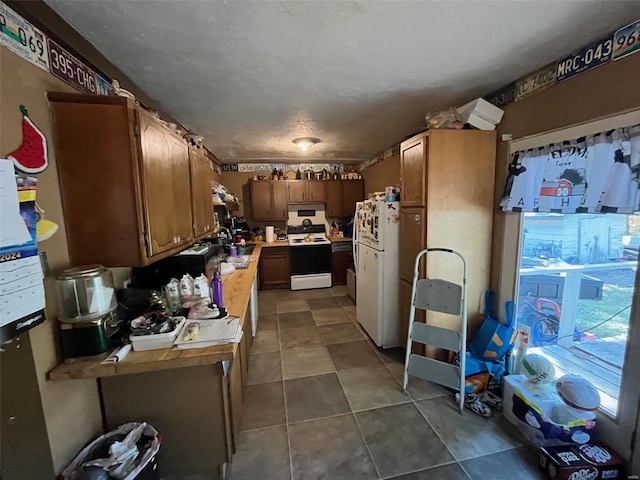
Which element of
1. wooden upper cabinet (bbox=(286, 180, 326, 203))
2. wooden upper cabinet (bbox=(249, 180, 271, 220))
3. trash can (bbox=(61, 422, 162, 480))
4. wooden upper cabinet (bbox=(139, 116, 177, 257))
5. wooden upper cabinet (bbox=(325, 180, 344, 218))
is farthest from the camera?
wooden upper cabinet (bbox=(325, 180, 344, 218))

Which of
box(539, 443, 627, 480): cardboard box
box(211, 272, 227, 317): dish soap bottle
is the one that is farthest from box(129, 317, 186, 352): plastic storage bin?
box(539, 443, 627, 480): cardboard box

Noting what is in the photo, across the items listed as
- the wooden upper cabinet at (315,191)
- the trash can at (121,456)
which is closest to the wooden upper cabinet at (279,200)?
the wooden upper cabinet at (315,191)

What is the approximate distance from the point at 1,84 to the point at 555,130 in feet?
9.13

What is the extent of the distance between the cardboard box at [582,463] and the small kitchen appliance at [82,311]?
2.39 m

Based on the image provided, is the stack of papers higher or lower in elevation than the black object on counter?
lower

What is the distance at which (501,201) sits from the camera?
2193 millimetres

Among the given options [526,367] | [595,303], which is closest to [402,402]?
[526,367]

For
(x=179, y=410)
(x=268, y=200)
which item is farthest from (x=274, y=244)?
(x=179, y=410)

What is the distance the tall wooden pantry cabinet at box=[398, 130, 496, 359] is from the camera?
2199 millimetres

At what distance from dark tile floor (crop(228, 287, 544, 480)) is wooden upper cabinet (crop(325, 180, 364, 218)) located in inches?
114

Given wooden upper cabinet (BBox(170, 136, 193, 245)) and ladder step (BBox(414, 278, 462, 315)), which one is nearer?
wooden upper cabinet (BBox(170, 136, 193, 245))

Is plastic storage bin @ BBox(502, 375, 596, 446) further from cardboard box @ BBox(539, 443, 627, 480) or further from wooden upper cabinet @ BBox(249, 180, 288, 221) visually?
wooden upper cabinet @ BBox(249, 180, 288, 221)

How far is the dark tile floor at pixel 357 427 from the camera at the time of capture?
1610mm

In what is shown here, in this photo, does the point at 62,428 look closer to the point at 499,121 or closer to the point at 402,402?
the point at 402,402
